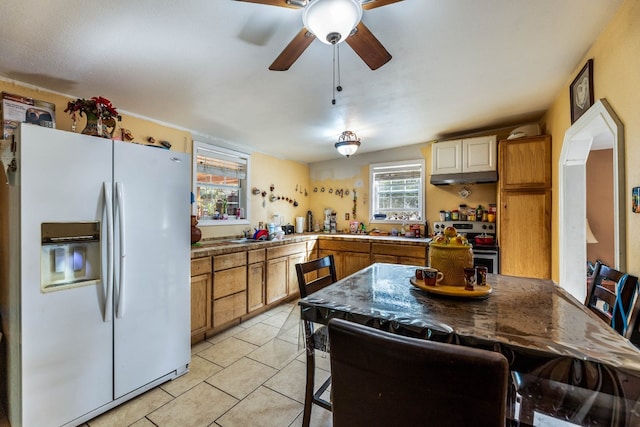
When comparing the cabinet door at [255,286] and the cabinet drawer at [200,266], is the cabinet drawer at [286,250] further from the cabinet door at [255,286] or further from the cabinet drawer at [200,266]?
the cabinet drawer at [200,266]

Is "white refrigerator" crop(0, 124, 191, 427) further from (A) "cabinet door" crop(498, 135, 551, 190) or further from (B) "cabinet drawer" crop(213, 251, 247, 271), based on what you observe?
(A) "cabinet door" crop(498, 135, 551, 190)

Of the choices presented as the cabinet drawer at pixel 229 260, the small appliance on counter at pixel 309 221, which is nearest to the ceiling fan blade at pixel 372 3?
the cabinet drawer at pixel 229 260

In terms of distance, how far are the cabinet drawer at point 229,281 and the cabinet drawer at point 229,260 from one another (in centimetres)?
5

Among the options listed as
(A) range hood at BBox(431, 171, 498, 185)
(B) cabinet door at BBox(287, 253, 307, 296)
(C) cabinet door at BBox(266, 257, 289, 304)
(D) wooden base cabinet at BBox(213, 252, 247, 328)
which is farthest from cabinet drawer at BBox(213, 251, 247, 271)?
(A) range hood at BBox(431, 171, 498, 185)

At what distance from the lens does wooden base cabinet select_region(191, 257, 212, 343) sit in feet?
8.24

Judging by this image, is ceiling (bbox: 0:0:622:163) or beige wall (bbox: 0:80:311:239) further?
beige wall (bbox: 0:80:311:239)

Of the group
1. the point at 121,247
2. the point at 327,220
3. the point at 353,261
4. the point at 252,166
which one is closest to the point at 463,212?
the point at 353,261

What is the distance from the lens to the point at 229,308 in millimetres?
2873

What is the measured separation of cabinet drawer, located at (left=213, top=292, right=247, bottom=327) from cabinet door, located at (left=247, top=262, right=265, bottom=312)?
8 cm

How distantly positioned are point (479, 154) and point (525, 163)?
54 cm

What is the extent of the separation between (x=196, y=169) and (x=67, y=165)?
1637 mm

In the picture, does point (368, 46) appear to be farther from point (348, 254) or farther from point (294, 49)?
point (348, 254)

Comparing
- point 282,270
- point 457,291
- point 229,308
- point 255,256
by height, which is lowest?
point 229,308

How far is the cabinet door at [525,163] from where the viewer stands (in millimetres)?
2957
